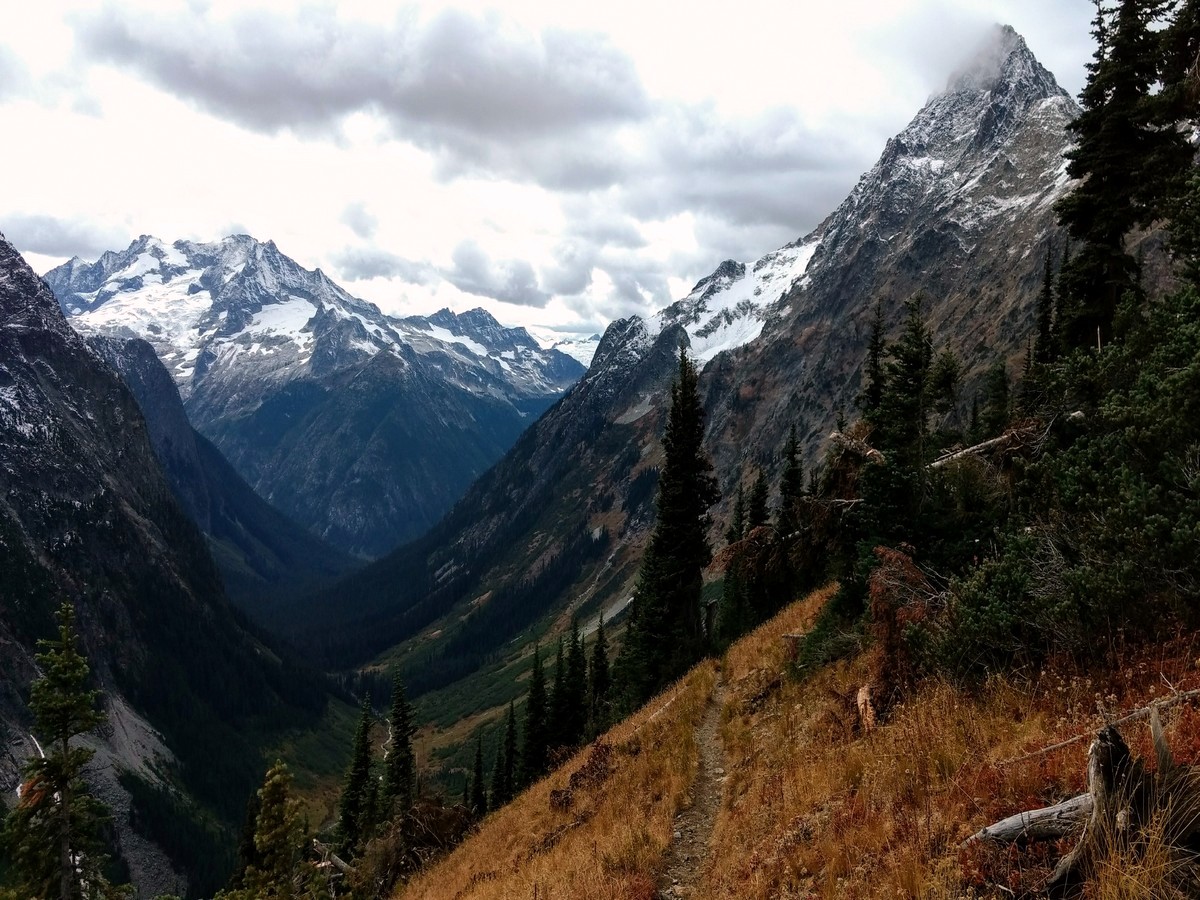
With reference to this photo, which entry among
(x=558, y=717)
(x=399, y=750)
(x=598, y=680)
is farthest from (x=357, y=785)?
(x=598, y=680)

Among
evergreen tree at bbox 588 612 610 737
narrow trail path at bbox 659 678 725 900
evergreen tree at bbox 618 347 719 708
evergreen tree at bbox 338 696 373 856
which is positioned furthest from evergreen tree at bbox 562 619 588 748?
narrow trail path at bbox 659 678 725 900

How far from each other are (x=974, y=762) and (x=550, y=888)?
21.4 ft

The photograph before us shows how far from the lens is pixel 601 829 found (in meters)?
12.6

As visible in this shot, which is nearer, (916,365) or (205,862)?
(916,365)

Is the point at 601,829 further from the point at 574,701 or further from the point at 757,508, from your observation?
the point at 574,701

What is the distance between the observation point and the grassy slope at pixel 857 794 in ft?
20.1

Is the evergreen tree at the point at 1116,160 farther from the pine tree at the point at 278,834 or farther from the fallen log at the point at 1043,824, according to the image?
the pine tree at the point at 278,834

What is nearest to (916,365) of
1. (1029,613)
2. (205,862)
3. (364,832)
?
(1029,613)

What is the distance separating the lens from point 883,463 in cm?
1478

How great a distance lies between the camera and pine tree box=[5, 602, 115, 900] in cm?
2189

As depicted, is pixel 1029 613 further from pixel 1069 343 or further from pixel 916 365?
pixel 1069 343

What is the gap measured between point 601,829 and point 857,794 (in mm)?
6122

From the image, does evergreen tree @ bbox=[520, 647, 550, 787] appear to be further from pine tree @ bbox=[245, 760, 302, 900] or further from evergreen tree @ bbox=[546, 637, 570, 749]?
pine tree @ bbox=[245, 760, 302, 900]

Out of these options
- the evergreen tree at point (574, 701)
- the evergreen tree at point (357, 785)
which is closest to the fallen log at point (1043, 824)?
the evergreen tree at point (574, 701)
